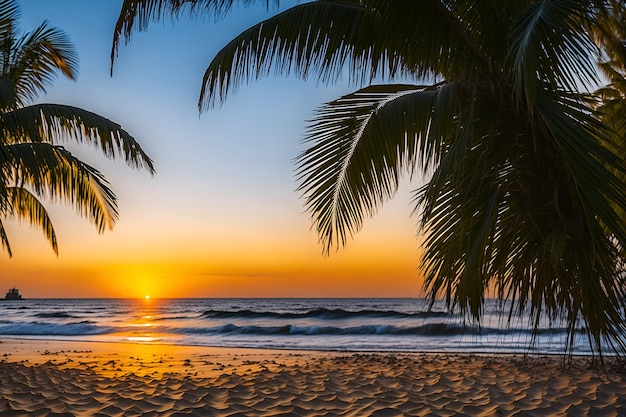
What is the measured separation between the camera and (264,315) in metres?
33.6

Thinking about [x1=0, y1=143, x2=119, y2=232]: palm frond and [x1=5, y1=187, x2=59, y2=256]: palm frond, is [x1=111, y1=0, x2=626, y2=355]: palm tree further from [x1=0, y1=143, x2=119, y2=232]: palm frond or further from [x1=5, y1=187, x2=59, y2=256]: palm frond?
[x1=5, y1=187, x2=59, y2=256]: palm frond

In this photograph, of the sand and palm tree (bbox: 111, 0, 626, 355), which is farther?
the sand

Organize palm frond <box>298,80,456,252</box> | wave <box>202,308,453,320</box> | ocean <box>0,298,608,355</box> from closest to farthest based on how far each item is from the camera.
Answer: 1. palm frond <box>298,80,456,252</box>
2. ocean <box>0,298,608,355</box>
3. wave <box>202,308,453,320</box>

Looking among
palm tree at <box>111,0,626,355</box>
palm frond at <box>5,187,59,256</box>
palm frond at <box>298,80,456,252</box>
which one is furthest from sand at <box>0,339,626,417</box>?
palm frond at <box>5,187,59,256</box>

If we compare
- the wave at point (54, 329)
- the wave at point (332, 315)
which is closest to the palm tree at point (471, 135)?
the wave at point (54, 329)

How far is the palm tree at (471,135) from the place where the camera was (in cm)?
350

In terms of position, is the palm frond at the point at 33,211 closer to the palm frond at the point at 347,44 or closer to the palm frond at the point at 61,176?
the palm frond at the point at 61,176

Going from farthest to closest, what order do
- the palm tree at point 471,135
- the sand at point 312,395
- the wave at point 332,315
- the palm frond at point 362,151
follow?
the wave at point 332,315
the palm frond at point 362,151
the sand at point 312,395
the palm tree at point 471,135

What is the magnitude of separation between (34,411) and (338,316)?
27.5m

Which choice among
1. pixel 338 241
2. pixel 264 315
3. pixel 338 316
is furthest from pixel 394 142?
pixel 264 315

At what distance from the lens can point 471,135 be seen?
3826 millimetres

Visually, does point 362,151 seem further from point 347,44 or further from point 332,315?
point 332,315

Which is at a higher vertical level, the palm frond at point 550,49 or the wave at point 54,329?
the palm frond at point 550,49

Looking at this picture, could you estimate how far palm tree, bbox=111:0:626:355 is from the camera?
3.50 metres
